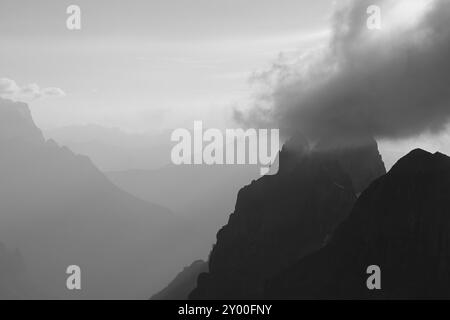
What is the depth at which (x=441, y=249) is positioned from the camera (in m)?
197

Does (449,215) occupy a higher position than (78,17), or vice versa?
(78,17)

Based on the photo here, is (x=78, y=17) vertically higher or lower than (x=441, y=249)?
higher
